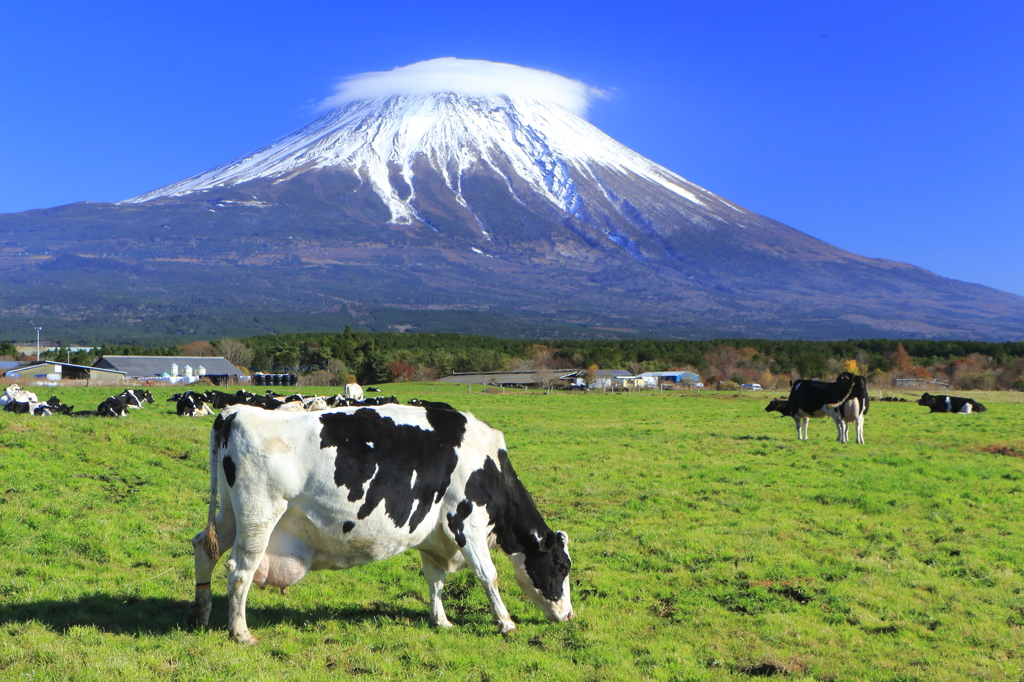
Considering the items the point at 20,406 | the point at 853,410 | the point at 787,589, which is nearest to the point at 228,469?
the point at 787,589

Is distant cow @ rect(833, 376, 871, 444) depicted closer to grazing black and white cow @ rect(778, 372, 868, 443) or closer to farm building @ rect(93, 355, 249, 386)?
grazing black and white cow @ rect(778, 372, 868, 443)

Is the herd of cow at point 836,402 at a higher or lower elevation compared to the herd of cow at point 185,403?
higher

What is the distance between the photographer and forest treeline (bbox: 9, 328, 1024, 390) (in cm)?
7300

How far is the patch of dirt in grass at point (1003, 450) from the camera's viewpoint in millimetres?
17016

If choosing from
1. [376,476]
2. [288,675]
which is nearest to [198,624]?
[288,675]

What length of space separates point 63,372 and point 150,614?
74.8 metres

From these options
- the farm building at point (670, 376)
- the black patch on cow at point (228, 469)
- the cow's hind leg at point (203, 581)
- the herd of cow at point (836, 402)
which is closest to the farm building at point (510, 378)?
the farm building at point (670, 376)

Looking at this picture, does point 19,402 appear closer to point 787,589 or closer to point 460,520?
point 460,520

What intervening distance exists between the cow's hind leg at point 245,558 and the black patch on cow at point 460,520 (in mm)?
1435

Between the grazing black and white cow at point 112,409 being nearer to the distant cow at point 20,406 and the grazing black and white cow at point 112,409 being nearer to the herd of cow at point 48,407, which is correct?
the herd of cow at point 48,407

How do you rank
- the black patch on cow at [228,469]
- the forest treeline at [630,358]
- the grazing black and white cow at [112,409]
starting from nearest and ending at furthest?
the black patch on cow at [228,469] < the grazing black and white cow at [112,409] < the forest treeline at [630,358]

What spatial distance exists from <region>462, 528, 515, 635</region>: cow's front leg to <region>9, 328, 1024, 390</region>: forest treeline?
60.1 metres

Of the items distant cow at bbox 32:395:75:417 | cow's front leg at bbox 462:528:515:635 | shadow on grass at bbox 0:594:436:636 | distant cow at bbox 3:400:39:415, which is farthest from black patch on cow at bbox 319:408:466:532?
distant cow at bbox 3:400:39:415

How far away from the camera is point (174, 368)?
225 feet
